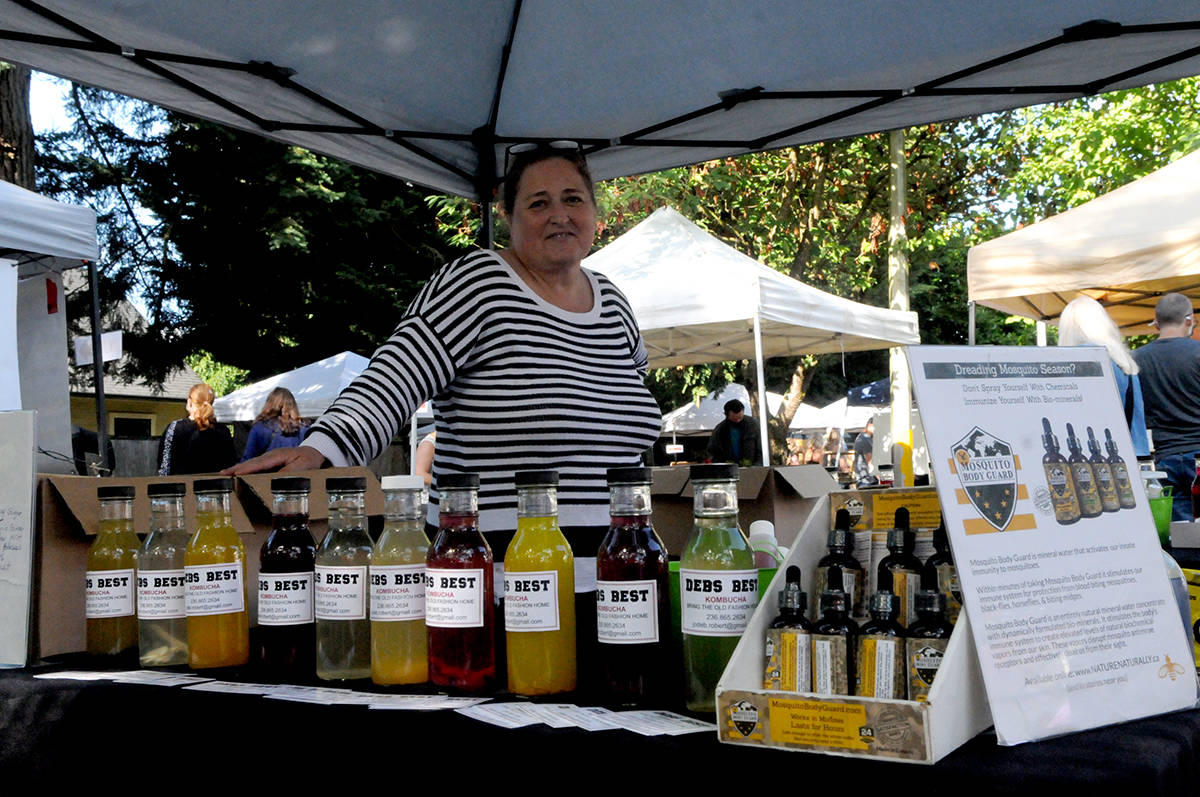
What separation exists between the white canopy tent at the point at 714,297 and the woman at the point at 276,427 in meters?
2.51

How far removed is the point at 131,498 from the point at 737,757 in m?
1.04

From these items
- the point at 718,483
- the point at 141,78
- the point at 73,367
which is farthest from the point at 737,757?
the point at 73,367

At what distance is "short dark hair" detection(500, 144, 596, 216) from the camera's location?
6.61 feet

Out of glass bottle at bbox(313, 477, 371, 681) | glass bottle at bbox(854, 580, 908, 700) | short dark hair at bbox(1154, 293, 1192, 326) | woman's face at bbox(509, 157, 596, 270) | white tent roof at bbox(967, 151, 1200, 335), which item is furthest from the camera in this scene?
white tent roof at bbox(967, 151, 1200, 335)

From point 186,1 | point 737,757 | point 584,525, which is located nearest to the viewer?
point 737,757

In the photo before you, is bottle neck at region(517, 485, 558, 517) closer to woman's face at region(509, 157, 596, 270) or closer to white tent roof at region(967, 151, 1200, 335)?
woman's face at region(509, 157, 596, 270)

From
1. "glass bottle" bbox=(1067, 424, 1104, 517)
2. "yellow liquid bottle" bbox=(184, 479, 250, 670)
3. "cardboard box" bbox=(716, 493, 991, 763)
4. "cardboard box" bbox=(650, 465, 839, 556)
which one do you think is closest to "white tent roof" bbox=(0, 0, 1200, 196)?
"cardboard box" bbox=(650, 465, 839, 556)

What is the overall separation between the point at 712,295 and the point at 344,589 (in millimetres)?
6025

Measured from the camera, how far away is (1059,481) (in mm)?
1102

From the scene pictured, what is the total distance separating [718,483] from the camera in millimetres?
1104

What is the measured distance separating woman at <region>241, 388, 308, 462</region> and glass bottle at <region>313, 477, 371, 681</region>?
5.91 meters

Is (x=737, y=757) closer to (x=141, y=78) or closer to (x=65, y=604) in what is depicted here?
(x=65, y=604)

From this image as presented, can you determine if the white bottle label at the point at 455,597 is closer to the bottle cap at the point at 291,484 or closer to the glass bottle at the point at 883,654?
the bottle cap at the point at 291,484

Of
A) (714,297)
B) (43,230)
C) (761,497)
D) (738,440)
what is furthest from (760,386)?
(761,497)
